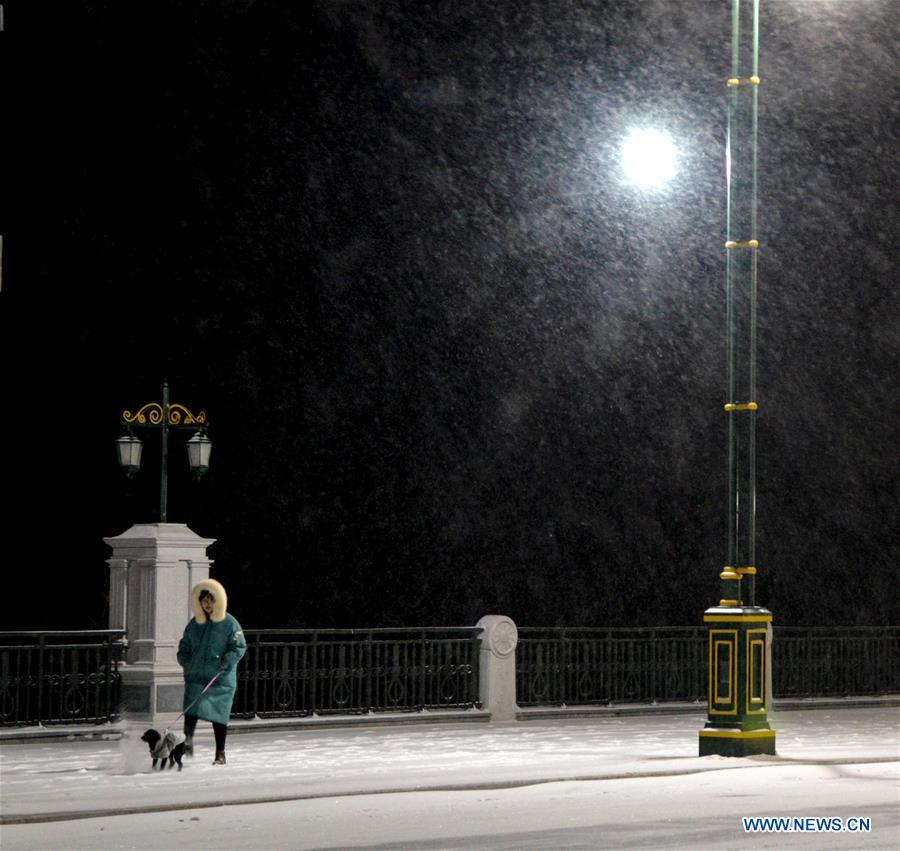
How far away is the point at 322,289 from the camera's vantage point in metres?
70.8

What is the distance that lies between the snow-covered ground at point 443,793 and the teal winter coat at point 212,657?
1.71 feet

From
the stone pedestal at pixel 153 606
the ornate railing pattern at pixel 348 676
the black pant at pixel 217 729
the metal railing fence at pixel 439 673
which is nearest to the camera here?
the black pant at pixel 217 729

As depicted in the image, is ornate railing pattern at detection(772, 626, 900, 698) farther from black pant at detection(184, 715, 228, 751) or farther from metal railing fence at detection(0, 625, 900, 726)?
black pant at detection(184, 715, 228, 751)

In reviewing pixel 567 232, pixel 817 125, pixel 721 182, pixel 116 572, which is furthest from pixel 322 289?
pixel 116 572

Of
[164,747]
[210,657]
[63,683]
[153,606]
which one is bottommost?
[164,747]

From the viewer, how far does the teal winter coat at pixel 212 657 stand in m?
17.2

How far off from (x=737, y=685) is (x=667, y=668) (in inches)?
389

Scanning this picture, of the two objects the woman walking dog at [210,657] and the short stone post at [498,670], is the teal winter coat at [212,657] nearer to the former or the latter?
the woman walking dog at [210,657]

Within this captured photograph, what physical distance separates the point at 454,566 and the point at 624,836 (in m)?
63.3

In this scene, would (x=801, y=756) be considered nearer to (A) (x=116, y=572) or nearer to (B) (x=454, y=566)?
(A) (x=116, y=572)

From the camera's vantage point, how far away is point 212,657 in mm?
17219

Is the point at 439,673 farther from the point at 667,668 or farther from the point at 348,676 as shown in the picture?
the point at 667,668

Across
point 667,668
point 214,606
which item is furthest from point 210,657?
point 667,668

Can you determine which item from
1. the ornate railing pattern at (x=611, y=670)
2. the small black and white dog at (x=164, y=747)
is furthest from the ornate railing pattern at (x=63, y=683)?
the ornate railing pattern at (x=611, y=670)
